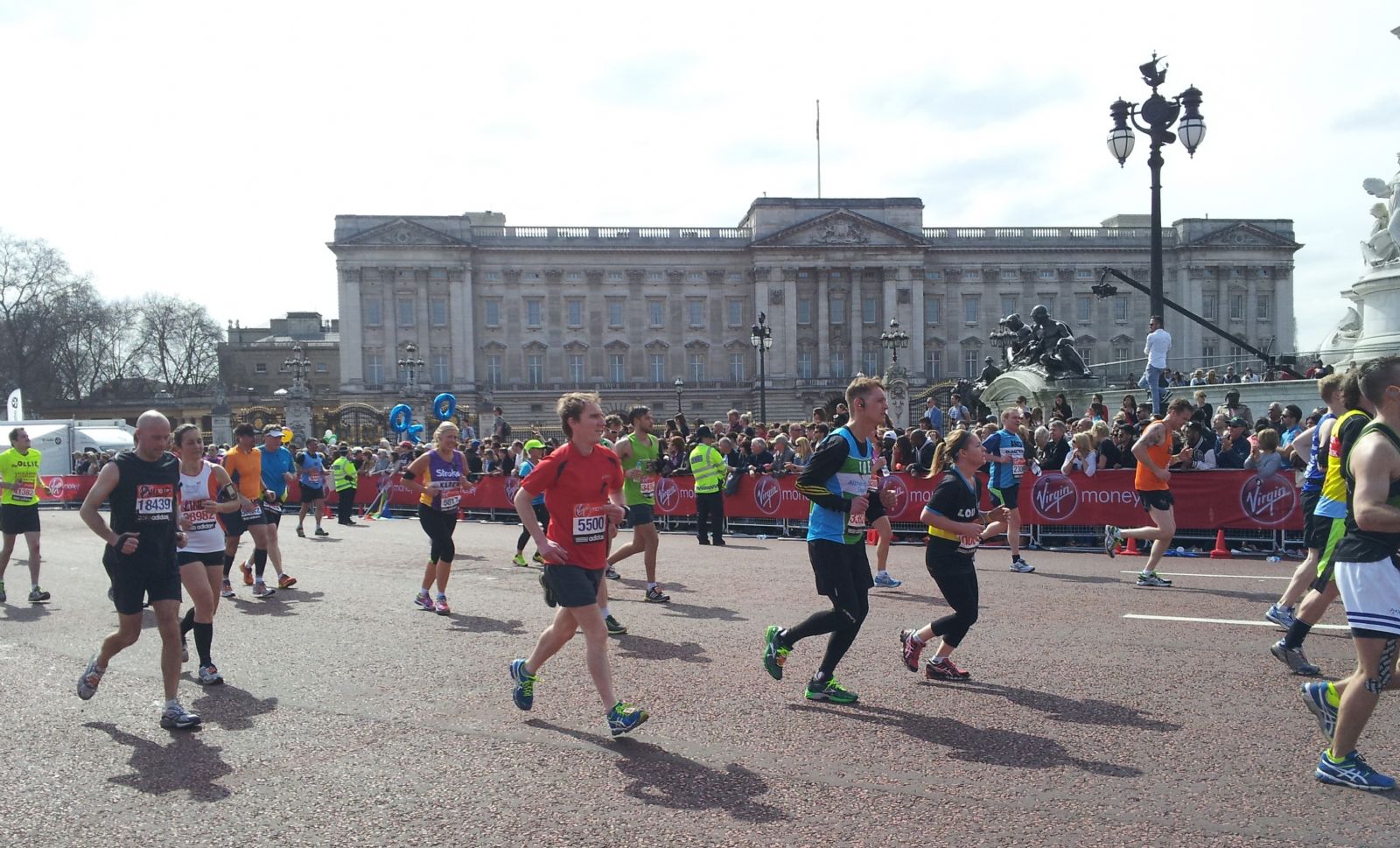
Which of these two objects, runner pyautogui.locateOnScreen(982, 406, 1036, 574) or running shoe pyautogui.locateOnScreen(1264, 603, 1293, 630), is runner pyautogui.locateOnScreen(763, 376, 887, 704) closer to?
running shoe pyautogui.locateOnScreen(1264, 603, 1293, 630)

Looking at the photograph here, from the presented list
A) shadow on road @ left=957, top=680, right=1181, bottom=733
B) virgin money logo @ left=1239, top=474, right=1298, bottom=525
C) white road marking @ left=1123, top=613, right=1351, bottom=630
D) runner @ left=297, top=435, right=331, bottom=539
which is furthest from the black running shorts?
runner @ left=297, top=435, right=331, bottom=539

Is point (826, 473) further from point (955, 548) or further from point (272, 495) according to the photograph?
point (272, 495)

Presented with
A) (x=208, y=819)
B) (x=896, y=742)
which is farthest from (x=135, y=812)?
(x=896, y=742)

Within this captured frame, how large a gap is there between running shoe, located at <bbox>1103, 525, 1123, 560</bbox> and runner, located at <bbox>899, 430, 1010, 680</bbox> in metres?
7.69

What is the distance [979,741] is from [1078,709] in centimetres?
95

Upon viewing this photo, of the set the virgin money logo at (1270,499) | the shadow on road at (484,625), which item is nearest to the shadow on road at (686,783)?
the shadow on road at (484,625)

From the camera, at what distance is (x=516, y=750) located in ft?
18.6

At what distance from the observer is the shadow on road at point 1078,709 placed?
19.4 feet

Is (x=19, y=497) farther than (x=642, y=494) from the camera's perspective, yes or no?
Yes

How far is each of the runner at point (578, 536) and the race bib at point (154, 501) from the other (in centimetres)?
247

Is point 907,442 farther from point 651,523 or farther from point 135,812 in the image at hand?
point 135,812

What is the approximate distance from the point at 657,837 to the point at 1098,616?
6.15m

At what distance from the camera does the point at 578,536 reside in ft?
19.9

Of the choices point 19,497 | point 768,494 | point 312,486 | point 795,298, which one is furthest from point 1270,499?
point 795,298
